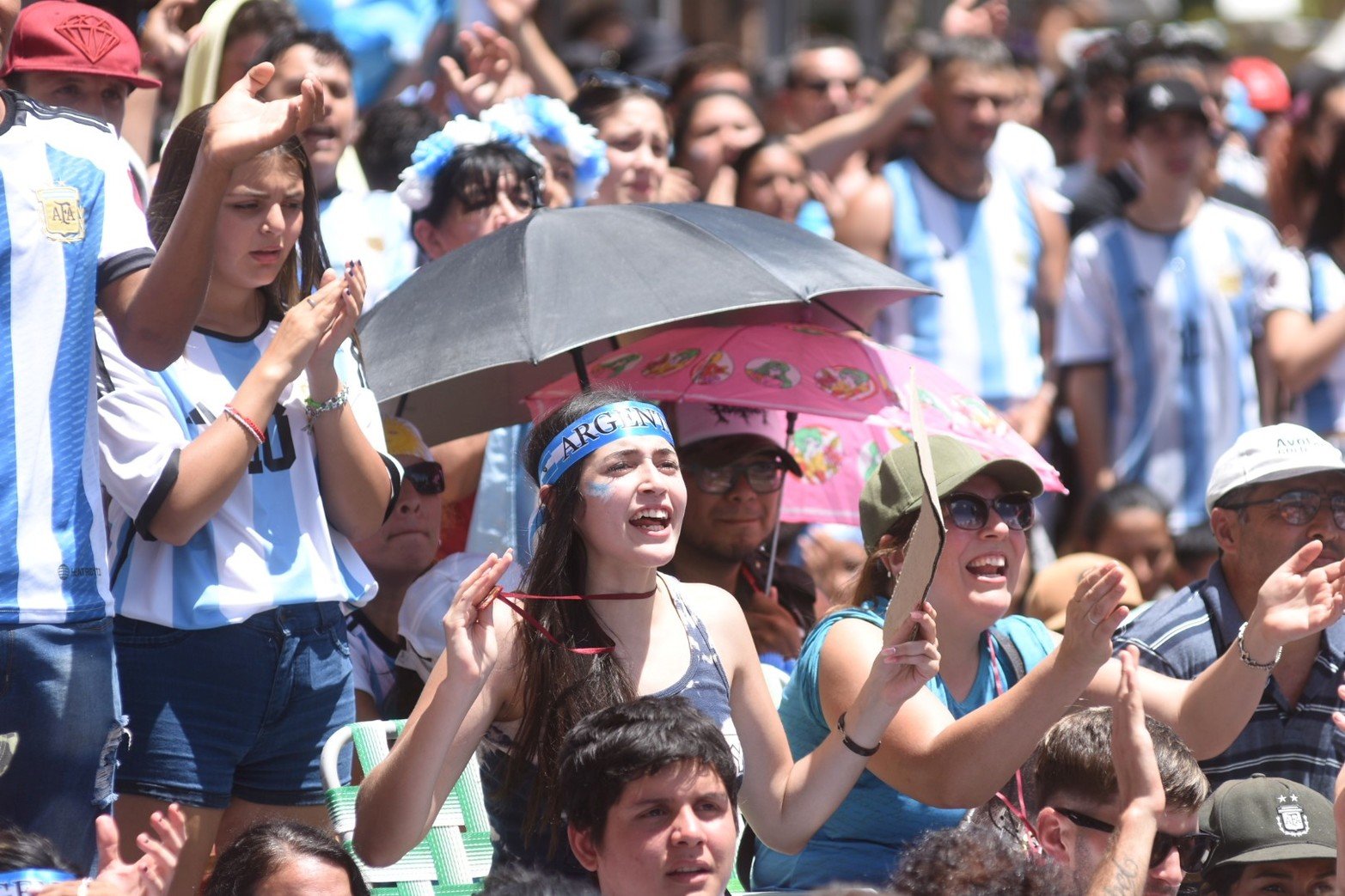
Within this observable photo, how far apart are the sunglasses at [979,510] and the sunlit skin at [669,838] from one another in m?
1.10

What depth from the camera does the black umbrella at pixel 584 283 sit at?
450cm

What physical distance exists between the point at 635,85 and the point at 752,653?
328 cm

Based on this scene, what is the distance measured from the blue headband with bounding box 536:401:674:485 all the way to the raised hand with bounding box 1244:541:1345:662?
55.6 inches

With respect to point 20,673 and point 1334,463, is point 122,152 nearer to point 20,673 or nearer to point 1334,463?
point 20,673

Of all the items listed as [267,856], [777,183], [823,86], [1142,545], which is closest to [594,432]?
[267,856]

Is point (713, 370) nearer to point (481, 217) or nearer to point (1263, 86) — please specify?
point (481, 217)

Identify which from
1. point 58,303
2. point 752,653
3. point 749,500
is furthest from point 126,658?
point 749,500

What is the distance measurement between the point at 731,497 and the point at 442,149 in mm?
1354

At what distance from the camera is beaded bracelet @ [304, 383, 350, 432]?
159 inches

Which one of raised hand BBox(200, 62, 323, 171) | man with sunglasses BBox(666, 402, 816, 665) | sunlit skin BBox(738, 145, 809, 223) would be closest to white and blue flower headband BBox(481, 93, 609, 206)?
sunlit skin BBox(738, 145, 809, 223)

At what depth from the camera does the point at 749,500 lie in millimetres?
5211

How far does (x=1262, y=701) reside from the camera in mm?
4727

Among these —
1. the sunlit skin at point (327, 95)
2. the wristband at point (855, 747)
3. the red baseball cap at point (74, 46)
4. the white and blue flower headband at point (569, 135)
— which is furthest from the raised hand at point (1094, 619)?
the sunlit skin at point (327, 95)

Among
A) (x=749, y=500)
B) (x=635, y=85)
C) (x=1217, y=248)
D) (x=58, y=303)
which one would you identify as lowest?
(x=1217, y=248)
